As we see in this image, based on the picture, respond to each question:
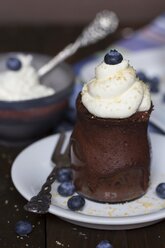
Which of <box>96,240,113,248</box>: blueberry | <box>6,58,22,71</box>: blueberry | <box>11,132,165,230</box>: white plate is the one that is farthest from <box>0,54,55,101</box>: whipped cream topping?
<box>96,240,113,248</box>: blueberry

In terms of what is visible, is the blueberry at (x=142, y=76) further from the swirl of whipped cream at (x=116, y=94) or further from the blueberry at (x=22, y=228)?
the blueberry at (x=22, y=228)

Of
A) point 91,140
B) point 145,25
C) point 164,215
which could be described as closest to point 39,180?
point 91,140

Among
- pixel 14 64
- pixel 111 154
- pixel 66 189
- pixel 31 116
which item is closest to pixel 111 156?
pixel 111 154

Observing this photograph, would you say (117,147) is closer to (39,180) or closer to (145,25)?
(39,180)

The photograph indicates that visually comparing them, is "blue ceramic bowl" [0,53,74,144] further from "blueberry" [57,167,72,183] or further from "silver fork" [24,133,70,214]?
"blueberry" [57,167,72,183]

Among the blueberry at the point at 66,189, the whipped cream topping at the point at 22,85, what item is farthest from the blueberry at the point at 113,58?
the whipped cream topping at the point at 22,85
